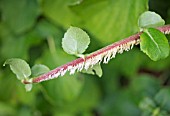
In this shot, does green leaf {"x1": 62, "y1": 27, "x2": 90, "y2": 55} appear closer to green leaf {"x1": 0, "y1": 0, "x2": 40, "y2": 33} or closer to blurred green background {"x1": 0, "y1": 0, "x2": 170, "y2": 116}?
blurred green background {"x1": 0, "y1": 0, "x2": 170, "y2": 116}

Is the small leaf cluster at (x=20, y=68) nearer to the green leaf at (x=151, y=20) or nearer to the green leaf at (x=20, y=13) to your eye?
the green leaf at (x=151, y=20)

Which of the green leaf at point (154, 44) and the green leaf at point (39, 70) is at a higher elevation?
the green leaf at point (154, 44)

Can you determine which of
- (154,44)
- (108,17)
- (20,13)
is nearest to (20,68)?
(154,44)

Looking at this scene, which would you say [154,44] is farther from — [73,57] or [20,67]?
[73,57]

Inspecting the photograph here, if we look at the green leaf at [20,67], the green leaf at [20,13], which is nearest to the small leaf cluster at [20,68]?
the green leaf at [20,67]

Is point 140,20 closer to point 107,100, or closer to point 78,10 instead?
point 78,10

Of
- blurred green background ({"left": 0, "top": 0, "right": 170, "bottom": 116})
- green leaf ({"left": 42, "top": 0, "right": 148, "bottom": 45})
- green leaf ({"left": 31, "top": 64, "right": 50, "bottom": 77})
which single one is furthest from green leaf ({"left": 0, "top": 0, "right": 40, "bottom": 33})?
green leaf ({"left": 31, "top": 64, "right": 50, "bottom": 77})
